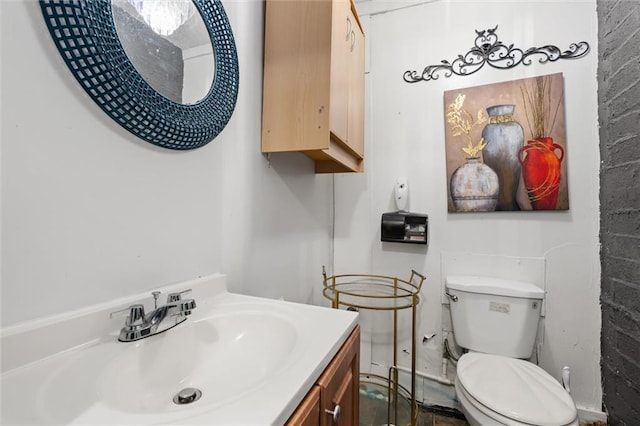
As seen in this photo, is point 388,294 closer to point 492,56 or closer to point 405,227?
point 405,227

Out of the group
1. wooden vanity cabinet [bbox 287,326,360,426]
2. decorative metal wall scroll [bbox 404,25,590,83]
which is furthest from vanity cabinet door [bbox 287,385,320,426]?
decorative metal wall scroll [bbox 404,25,590,83]

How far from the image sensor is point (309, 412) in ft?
1.58

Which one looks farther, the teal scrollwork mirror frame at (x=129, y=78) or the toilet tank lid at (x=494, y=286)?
the toilet tank lid at (x=494, y=286)

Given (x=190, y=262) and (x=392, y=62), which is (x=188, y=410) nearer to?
(x=190, y=262)

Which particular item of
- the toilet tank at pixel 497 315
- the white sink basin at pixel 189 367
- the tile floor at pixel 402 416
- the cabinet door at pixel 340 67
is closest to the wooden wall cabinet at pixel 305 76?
the cabinet door at pixel 340 67

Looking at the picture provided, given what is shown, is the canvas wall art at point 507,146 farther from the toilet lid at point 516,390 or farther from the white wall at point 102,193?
the white wall at point 102,193

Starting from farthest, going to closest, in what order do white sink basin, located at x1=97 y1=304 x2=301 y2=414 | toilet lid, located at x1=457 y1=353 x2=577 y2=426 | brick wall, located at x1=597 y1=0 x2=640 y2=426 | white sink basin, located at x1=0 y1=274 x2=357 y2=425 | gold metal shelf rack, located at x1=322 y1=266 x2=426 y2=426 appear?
1. gold metal shelf rack, located at x1=322 y1=266 x2=426 y2=426
2. brick wall, located at x1=597 y1=0 x2=640 y2=426
3. toilet lid, located at x1=457 y1=353 x2=577 y2=426
4. white sink basin, located at x1=97 y1=304 x2=301 y2=414
5. white sink basin, located at x1=0 y1=274 x2=357 y2=425

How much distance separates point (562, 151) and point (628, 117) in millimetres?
258

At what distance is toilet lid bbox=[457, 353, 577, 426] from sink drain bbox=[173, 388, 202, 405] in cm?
98

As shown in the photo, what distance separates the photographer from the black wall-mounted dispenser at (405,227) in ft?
5.12

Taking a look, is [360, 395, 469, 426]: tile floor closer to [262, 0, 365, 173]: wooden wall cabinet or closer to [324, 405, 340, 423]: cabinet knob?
[324, 405, 340, 423]: cabinet knob

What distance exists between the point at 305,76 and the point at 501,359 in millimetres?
1441

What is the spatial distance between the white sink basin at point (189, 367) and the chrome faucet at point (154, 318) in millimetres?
17

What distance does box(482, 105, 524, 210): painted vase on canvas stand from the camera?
1.42 metres
